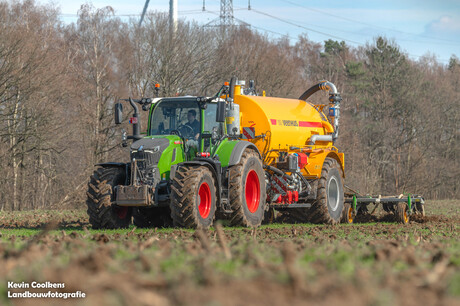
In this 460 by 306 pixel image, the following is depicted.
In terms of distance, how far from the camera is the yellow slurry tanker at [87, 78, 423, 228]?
12.9m

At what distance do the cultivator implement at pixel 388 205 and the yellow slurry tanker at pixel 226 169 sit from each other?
1.2 inches

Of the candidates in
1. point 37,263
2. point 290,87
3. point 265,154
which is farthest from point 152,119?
point 290,87

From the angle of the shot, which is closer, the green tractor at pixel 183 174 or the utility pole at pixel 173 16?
the green tractor at pixel 183 174

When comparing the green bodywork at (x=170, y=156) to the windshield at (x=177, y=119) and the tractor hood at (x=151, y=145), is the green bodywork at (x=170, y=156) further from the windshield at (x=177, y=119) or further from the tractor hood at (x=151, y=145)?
the windshield at (x=177, y=119)

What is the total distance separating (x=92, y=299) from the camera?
12.7 feet

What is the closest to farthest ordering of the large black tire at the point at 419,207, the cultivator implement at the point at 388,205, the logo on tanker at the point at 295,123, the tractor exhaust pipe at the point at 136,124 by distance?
the tractor exhaust pipe at the point at 136,124 < the logo on tanker at the point at 295,123 < the cultivator implement at the point at 388,205 < the large black tire at the point at 419,207

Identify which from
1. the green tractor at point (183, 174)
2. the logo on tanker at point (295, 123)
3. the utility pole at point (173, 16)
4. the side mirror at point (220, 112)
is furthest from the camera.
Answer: the utility pole at point (173, 16)

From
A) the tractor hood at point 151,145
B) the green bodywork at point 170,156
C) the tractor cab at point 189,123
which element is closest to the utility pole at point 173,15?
the tractor cab at point 189,123

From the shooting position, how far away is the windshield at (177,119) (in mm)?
13914

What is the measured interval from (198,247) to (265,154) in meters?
9.35

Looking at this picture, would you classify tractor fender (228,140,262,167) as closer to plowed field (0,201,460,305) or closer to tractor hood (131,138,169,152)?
tractor hood (131,138,169,152)

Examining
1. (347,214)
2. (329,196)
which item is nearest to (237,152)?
(329,196)

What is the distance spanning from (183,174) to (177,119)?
1944 millimetres

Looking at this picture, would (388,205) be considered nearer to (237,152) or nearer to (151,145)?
(237,152)
